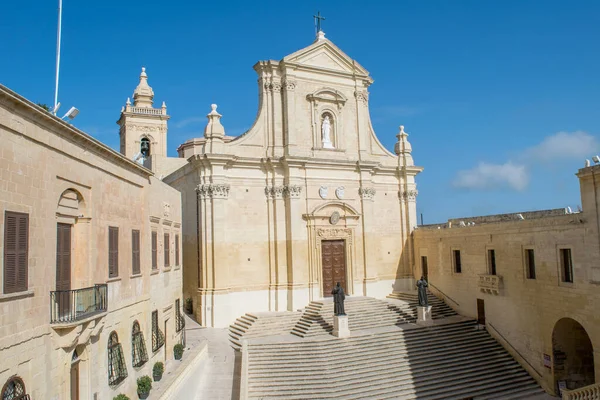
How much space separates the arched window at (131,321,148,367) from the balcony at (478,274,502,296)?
53.8 ft

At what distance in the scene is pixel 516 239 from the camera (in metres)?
21.8

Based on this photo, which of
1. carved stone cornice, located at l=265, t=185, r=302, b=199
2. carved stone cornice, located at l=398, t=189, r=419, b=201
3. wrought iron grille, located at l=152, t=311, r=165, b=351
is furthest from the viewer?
carved stone cornice, located at l=398, t=189, r=419, b=201

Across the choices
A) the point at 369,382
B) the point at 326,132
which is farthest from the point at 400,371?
the point at 326,132

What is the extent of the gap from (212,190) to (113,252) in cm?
1179

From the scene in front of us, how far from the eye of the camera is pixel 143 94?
127 ft

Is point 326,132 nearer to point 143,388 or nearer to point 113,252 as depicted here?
point 113,252

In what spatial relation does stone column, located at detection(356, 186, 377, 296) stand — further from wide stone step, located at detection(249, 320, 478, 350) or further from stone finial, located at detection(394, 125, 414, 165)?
wide stone step, located at detection(249, 320, 478, 350)

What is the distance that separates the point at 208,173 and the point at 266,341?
30.7 ft

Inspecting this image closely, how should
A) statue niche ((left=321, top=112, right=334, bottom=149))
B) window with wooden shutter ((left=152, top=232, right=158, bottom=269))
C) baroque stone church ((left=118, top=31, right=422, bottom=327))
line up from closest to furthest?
window with wooden shutter ((left=152, top=232, right=158, bottom=269)), baroque stone church ((left=118, top=31, right=422, bottom=327)), statue niche ((left=321, top=112, right=334, bottom=149))

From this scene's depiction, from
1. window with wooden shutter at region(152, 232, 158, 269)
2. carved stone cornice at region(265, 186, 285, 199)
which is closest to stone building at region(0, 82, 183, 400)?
window with wooden shutter at region(152, 232, 158, 269)

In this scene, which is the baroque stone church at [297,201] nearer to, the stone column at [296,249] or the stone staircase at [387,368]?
the stone column at [296,249]

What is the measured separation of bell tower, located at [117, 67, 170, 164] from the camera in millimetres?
36781

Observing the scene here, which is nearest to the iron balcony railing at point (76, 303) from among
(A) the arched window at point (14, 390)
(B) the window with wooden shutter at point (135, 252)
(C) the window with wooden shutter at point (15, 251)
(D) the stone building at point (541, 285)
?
(C) the window with wooden shutter at point (15, 251)

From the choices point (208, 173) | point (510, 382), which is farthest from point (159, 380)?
point (510, 382)
